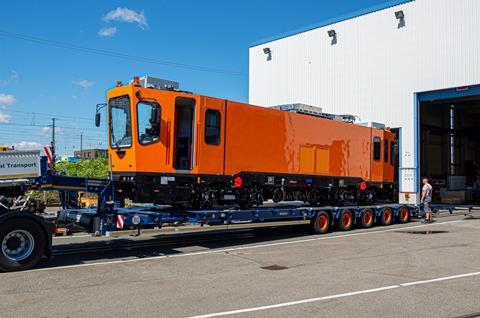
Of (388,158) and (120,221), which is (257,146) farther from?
(388,158)

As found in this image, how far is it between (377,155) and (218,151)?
8576 millimetres

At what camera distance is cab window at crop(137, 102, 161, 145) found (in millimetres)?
11094

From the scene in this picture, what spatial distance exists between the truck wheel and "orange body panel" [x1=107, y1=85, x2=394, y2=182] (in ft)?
9.02

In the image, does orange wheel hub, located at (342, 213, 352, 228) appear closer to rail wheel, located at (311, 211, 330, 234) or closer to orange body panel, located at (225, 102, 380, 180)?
rail wheel, located at (311, 211, 330, 234)

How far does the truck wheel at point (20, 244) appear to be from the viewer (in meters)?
8.60

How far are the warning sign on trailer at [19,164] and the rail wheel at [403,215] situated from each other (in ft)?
46.1

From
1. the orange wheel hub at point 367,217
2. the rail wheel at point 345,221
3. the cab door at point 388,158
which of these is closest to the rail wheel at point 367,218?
the orange wheel hub at point 367,217

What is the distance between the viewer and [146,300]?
682 centimetres

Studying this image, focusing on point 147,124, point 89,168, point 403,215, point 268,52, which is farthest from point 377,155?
point 268,52

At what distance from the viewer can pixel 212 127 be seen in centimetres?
1235

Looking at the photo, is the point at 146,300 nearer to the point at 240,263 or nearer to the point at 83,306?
the point at 83,306

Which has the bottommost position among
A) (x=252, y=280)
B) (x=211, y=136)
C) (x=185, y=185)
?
(x=252, y=280)

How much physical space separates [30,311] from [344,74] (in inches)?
1031

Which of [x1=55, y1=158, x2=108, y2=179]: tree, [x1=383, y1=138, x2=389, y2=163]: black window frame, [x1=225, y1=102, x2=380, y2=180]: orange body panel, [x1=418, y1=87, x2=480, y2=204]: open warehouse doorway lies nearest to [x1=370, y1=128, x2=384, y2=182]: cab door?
[x1=383, y1=138, x2=389, y2=163]: black window frame
